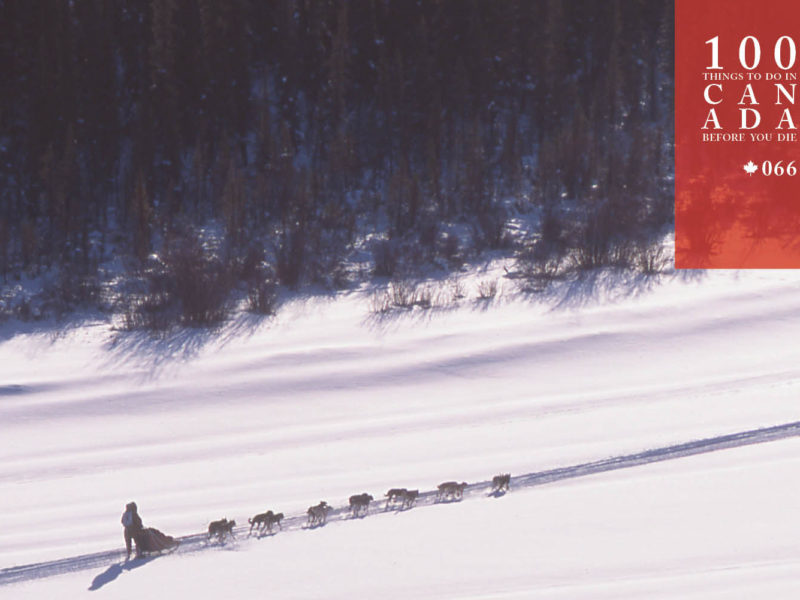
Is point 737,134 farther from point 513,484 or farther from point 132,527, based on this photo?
point 132,527

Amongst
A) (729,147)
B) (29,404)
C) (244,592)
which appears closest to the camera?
(244,592)

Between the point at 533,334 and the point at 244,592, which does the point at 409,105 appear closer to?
the point at 533,334

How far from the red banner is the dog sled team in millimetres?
10181

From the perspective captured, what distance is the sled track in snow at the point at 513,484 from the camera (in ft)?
35.1

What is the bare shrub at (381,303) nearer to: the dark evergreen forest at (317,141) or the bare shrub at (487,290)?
the dark evergreen forest at (317,141)

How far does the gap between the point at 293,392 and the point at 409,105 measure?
12.0 m

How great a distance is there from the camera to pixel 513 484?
12398 mm

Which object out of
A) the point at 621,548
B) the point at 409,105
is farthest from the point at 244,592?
the point at 409,105

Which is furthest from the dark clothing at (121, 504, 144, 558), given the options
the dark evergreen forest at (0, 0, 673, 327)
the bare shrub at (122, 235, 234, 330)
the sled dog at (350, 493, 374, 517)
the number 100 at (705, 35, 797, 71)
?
the number 100 at (705, 35, 797, 71)

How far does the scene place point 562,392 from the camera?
15.5 m

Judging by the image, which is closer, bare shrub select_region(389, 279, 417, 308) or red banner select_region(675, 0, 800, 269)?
bare shrub select_region(389, 279, 417, 308)

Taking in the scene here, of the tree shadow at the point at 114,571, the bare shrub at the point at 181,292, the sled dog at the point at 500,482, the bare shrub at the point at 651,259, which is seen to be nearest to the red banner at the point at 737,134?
the bare shrub at the point at 651,259

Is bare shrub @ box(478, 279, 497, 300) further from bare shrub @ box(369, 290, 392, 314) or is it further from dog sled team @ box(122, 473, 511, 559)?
dog sled team @ box(122, 473, 511, 559)

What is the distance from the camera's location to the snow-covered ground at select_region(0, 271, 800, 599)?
34.2 feet
